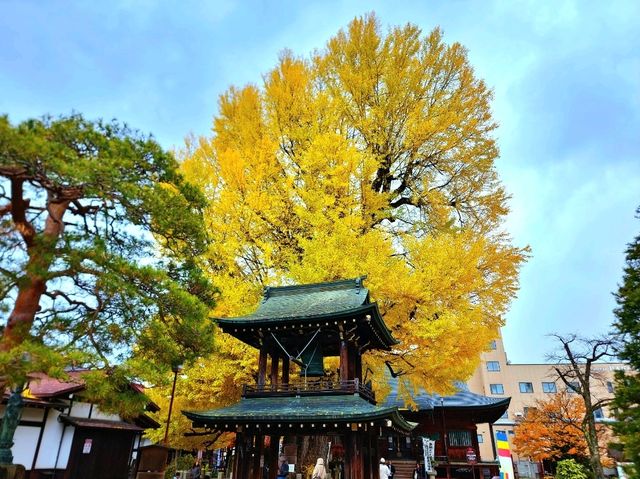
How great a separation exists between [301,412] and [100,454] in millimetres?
9937

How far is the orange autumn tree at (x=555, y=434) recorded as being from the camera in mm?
25125

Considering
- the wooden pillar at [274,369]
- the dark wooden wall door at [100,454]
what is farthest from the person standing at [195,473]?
the wooden pillar at [274,369]

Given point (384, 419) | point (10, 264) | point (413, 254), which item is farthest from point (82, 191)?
point (413, 254)

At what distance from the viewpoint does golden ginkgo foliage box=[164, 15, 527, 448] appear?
11.9 metres

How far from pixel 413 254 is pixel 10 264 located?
33.6 feet

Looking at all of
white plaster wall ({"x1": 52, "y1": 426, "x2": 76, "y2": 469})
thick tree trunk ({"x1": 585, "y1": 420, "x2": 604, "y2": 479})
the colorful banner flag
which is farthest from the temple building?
thick tree trunk ({"x1": 585, "y1": 420, "x2": 604, "y2": 479})

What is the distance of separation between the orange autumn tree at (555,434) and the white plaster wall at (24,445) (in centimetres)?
2799

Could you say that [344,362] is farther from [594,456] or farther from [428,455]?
[594,456]

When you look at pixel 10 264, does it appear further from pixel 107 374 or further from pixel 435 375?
pixel 435 375

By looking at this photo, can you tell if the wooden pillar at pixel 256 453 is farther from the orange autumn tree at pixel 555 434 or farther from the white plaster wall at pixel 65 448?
the orange autumn tree at pixel 555 434

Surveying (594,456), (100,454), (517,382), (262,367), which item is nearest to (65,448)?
(100,454)

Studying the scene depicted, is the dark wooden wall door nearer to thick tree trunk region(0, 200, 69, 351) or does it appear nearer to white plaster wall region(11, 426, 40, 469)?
white plaster wall region(11, 426, 40, 469)

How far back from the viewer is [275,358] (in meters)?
12.2

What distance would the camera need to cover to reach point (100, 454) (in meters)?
14.5
